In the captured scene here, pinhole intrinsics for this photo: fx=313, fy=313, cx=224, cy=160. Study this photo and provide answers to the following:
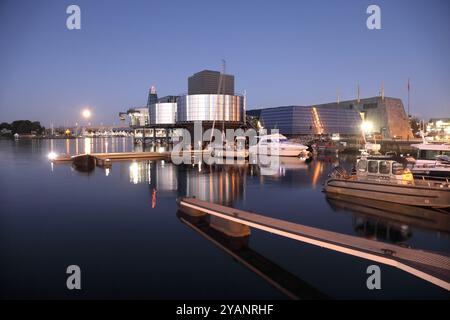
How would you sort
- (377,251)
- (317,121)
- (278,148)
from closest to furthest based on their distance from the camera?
(377,251) → (278,148) → (317,121)

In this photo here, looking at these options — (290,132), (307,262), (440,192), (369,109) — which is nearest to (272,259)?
(307,262)

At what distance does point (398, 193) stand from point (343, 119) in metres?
159

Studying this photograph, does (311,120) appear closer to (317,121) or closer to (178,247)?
(317,121)

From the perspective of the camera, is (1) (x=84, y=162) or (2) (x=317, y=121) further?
(2) (x=317, y=121)

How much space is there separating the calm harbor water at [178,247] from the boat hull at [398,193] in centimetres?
76

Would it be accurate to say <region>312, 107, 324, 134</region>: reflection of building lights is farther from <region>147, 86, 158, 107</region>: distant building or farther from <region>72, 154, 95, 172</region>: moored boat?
<region>72, 154, 95, 172</region>: moored boat

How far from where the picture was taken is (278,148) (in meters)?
73.3

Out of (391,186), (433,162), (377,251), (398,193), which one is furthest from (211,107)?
(377,251)

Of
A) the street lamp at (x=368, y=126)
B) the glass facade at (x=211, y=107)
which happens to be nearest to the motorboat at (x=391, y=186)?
the glass facade at (x=211, y=107)

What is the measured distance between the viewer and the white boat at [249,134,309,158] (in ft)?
238

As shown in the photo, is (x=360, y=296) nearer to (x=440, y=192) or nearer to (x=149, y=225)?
(x=149, y=225)

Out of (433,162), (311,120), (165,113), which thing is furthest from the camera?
(311,120)

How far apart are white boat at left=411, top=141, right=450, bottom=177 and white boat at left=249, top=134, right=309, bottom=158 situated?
36861 mm

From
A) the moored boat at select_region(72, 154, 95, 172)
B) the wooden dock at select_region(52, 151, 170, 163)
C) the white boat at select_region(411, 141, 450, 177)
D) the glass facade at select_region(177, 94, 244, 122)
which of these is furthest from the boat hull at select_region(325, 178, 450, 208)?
the glass facade at select_region(177, 94, 244, 122)
